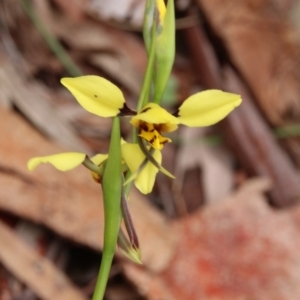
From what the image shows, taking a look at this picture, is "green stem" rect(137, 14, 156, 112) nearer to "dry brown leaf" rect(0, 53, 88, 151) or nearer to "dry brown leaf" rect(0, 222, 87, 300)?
"dry brown leaf" rect(0, 222, 87, 300)

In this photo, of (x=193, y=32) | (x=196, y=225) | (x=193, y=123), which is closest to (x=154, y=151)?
(x=193, y=123)

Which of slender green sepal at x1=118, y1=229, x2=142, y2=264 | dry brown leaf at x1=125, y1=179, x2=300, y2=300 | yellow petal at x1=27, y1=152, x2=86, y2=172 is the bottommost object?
dry brown leaf at x1=125, y1=179, x2=300, y2=300

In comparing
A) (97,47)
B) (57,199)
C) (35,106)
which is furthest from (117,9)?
(57,199)

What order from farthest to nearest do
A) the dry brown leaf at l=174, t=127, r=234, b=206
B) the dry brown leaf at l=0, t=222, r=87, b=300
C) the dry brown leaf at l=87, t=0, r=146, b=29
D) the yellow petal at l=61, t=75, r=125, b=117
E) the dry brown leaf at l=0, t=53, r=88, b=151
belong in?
the dry brown leaf at l=87, t=0, r=146, b=29 → the dry brown leaf at l=174, t=127, r=234, b=206 → the dry brown leaf at l=0, t=53, r=88, b=151 → the dry brown leaf at l=0, t=222, r=87, b=300 → the yellow petal at l=61, t=75, r=125, b=117

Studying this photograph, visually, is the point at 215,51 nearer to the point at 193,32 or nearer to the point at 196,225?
the point at 193,32

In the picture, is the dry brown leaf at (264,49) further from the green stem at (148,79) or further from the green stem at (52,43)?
the green stem at (148,79)

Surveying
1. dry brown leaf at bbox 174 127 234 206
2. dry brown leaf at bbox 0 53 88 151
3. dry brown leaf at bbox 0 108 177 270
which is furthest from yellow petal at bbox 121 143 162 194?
dry brown leaf at bbox 174 127 234 206
